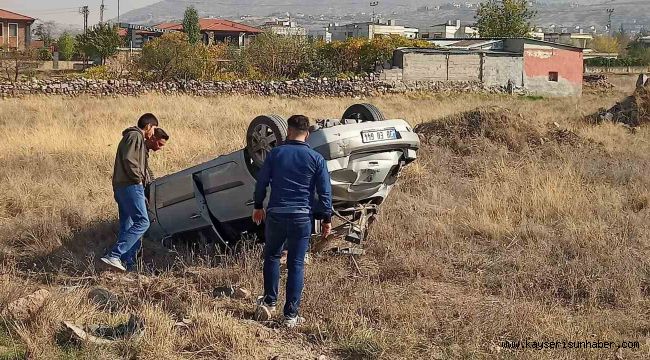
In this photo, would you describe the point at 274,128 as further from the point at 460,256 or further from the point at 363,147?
the point at 460,256

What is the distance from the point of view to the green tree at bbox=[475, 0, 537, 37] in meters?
53.2

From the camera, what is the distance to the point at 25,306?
520 cm

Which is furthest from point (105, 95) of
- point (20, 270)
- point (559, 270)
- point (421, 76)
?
point (559, 270)

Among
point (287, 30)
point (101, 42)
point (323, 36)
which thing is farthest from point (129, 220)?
point (323, 36)

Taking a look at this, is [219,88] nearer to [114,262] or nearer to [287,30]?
[114,262]

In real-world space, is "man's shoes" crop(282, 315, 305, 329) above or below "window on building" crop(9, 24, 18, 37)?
below

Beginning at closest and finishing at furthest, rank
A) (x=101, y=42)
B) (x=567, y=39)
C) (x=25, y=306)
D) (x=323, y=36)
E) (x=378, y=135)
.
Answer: (x=25, y=306)
(x=378, y=135)
(x=101, y=42)
(x=323, y=36)
(x=567, y=39)

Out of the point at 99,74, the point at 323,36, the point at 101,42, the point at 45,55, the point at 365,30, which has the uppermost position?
the point at 365,30

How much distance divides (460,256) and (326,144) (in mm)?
2076

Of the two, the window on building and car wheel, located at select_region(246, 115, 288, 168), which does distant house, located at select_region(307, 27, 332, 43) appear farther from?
car wheel, located at select_region(246, 115, 288, 168)

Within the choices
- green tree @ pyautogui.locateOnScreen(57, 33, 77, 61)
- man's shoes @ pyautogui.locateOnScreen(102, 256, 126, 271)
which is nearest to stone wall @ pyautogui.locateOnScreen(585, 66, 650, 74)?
green tree @ pyautogui.locateOnScreen(57, 33, 77, 61)

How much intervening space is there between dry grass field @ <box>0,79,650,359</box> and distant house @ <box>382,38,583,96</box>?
22457 mm

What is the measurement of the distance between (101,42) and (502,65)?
88.8 feet

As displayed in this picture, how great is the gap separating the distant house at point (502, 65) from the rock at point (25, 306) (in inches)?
1172
